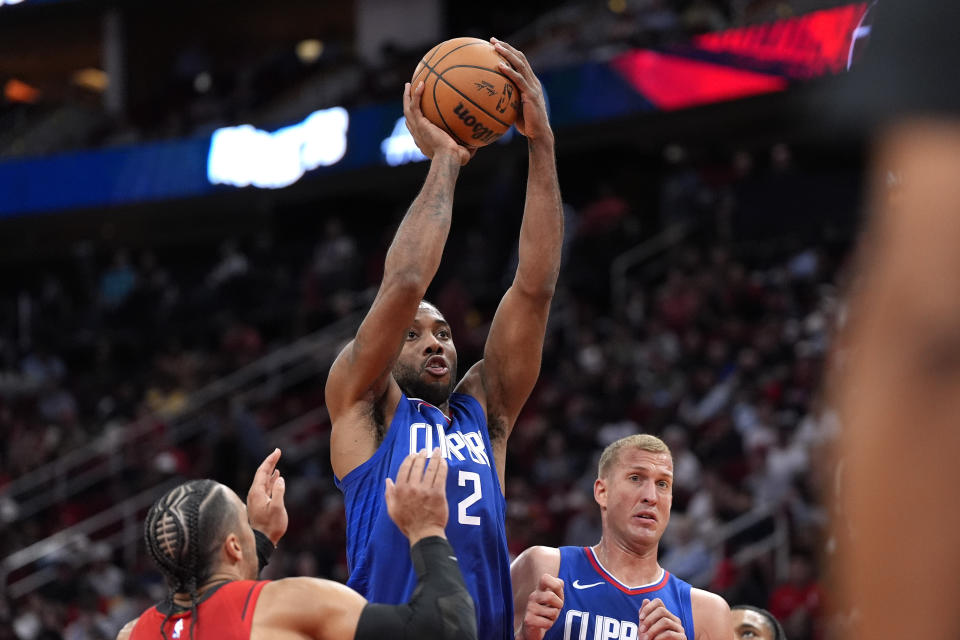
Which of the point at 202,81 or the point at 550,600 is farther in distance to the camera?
the point at 202,81

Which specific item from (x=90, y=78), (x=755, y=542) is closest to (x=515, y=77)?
(x=755, y=542)

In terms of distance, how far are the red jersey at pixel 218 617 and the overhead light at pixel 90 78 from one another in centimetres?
2567

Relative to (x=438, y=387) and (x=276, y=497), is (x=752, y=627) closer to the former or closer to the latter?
(x=438, y=387)

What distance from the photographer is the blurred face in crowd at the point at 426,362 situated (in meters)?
4.51

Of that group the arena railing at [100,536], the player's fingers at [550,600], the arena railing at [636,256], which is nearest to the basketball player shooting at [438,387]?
the player's fingers at [550,600]

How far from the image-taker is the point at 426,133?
14.7 feet

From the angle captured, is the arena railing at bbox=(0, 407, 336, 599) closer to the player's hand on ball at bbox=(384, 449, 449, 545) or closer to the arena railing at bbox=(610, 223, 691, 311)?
the arena railing at bbox=(610, 223, 691, 311)

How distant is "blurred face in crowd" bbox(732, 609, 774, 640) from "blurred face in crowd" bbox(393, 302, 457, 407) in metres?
1.85

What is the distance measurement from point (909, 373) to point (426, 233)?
8.49ft

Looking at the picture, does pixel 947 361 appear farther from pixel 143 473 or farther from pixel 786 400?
pixel 143 473

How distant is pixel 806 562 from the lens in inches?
359

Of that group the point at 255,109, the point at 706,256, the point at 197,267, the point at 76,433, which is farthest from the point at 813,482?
the point at 197,267

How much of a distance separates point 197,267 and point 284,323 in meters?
6.68

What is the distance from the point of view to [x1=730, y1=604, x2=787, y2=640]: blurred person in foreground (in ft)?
17.5
